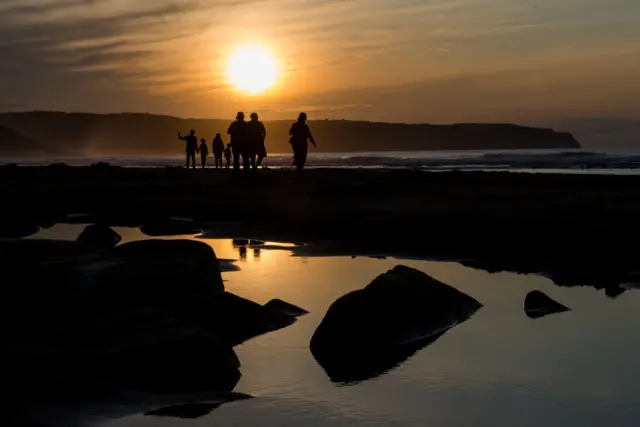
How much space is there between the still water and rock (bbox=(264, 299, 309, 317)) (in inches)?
5.6

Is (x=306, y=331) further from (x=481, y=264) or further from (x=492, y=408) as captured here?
(x=481, y=264)

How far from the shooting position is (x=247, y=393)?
19.5 ft

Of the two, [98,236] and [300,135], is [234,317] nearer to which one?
[98,236]

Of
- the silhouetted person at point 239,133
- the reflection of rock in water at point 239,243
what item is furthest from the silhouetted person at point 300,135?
the reflection of rock in water at point 239,243

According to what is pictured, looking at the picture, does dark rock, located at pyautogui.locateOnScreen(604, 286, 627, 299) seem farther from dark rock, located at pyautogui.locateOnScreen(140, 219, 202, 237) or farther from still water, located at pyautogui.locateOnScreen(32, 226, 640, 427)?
dark rock, located at pyautogui.locateOnScreen(140, 219, 202, 237)

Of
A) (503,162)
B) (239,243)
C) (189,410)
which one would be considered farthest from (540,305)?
(503,162)

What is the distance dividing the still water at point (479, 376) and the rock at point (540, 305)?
0.35 ft

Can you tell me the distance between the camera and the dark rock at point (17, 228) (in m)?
15.5

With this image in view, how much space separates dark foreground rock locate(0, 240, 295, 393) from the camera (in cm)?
599

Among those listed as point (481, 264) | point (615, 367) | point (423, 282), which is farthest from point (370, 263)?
point (615, 367)

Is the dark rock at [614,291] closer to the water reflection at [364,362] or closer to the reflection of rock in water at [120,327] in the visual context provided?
the water reflection at [364,362]

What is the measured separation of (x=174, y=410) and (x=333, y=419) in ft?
3.47

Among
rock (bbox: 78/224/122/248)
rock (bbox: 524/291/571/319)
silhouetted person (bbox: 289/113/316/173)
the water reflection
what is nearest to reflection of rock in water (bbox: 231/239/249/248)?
rock (bbox: 78/224/122/248)

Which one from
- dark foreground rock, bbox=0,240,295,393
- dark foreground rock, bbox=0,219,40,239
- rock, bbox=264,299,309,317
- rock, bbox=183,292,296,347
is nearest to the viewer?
dark foreground rock, bbox=0,240,295,393
